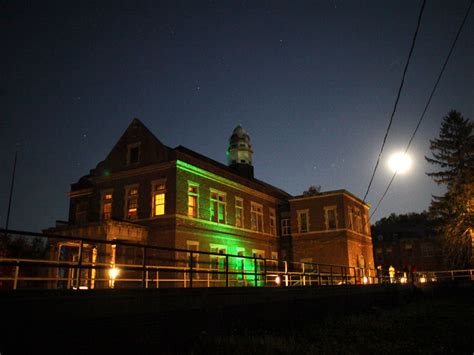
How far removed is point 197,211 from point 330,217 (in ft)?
48.8

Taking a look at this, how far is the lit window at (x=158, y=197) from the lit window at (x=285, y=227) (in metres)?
16.3

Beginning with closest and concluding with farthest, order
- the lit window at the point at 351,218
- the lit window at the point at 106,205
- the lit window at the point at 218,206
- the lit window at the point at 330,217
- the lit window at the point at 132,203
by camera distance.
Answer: the lit window at the point at 132,203 < the lit window at the point at 106,205 < the lit window at the point at 218,206 < the lit window at the point at 330,217 < the lit window at the point at 351,218

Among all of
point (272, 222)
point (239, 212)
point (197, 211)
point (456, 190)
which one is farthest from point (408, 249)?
point (197, 211)

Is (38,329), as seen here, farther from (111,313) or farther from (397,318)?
(397,318)

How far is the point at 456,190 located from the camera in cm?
4156

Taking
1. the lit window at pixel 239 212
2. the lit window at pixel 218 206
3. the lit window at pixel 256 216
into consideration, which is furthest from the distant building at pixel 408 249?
the lit window at pixel 218 206

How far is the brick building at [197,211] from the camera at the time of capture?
27.0 meters

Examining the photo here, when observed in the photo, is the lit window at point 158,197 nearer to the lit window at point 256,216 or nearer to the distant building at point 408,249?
the lit window at point 256,216

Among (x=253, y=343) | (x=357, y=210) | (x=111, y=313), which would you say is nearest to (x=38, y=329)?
(x=111, y=313)

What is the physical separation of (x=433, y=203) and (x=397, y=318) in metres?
32.4

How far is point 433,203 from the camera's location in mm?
46812

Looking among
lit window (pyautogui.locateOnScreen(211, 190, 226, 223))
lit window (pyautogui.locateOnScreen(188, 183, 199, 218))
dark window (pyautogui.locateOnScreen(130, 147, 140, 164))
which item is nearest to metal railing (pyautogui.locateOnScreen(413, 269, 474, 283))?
lit window (pyautogui.locateOnScreen(211, 190, 226, 223))

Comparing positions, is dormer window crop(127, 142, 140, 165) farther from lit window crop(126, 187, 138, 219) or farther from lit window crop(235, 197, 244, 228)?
lit window crop(235, 197, 244, 228)

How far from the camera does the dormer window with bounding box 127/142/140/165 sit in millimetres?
30031
